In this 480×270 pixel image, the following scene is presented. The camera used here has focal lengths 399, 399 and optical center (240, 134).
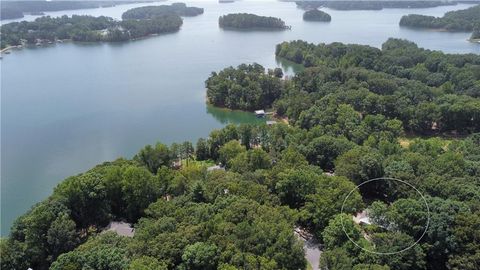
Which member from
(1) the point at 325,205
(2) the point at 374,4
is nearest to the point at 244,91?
(1) the point at 325,205

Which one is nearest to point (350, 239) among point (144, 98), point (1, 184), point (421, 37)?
point (1, 184)

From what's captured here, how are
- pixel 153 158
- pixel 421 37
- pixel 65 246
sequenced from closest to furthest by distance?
pixel 65 246, pixel 153 158, pixel 421 37

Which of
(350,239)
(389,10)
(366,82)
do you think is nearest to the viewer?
(350,239)

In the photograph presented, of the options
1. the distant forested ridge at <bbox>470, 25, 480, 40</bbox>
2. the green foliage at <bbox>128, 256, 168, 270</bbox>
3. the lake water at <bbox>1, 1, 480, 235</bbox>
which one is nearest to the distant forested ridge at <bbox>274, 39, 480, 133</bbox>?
the lake water at <bbox>1, 1, 480, 235</bbox>

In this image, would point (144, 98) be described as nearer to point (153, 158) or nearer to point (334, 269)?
point (153, 158)

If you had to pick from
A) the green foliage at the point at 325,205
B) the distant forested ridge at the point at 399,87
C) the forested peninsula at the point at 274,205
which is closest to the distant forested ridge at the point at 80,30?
the distant forested ridge at the point at 399,87

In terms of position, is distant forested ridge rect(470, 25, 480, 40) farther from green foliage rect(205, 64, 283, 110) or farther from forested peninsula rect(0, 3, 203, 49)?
forested peninsula rect(0, 3, 203, 49)
